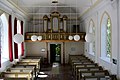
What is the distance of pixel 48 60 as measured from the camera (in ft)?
66.7

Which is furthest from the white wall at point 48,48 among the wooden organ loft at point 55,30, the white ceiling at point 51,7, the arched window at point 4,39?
the arched window at point 4,39

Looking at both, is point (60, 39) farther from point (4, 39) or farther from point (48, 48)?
point (4, 39)

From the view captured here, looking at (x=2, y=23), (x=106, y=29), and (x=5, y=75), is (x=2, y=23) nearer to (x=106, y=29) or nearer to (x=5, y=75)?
(x=5, y=75)

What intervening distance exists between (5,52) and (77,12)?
9983 millimetres

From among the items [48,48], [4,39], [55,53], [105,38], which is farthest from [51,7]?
[105,38]

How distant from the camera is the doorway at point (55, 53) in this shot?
21.3m

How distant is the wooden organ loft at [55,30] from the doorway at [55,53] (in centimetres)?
282

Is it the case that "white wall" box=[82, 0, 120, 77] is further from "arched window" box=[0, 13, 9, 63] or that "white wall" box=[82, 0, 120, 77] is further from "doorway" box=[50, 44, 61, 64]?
"doorway" box=[50, 44, 61, 64]

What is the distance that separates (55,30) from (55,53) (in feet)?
12.2

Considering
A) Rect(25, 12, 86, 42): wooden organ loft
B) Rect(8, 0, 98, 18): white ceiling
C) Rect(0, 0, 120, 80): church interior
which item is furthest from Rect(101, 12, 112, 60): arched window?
Rect(25, 12, 86, 42): wooden organ loft

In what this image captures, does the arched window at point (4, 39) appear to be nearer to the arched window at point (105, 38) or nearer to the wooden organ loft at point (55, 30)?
the arched window at point (105, 38)

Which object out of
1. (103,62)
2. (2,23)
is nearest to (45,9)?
(2,23)

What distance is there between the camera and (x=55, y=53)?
21.7 m

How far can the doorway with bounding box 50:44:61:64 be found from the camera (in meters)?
21.3
